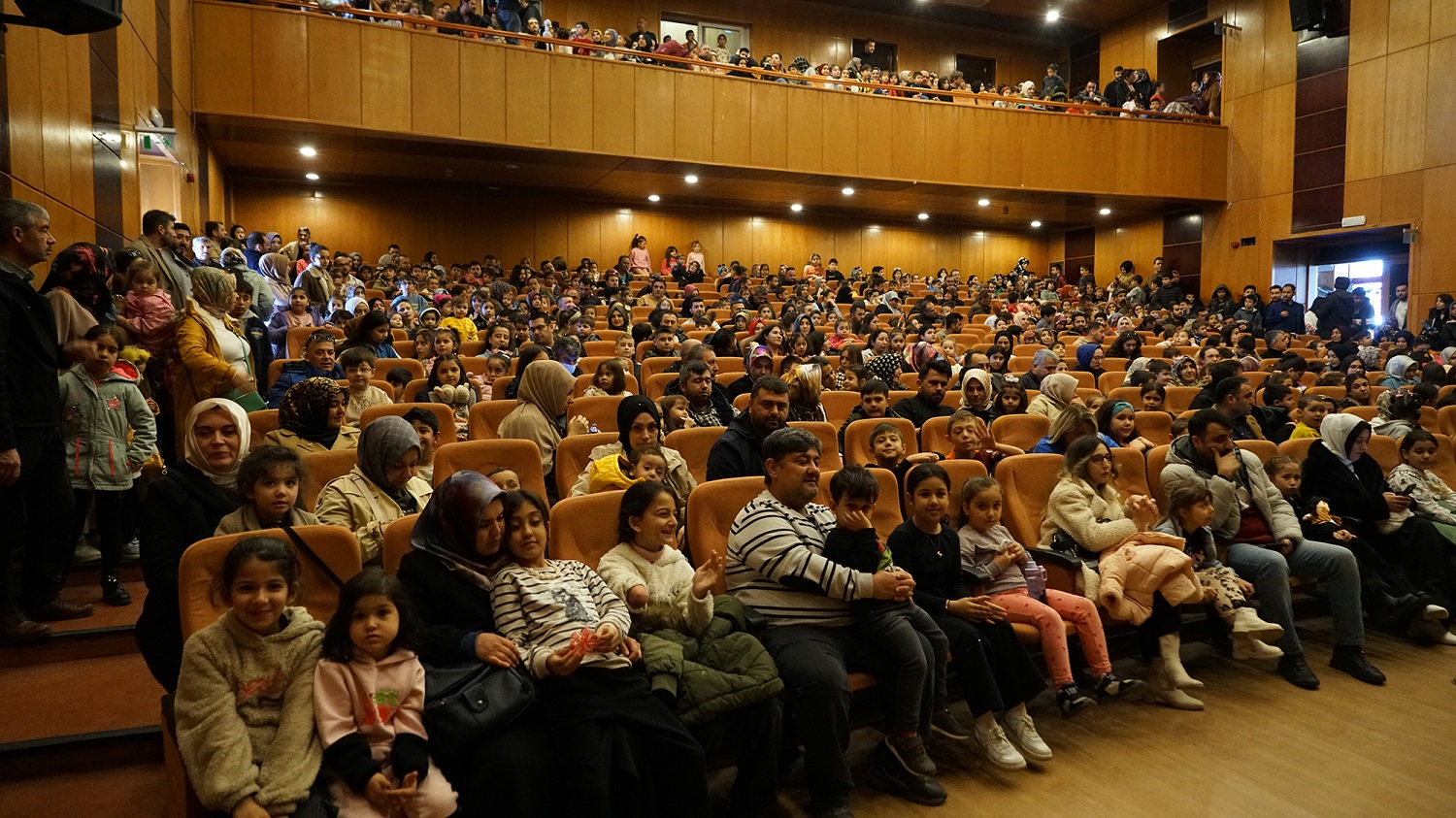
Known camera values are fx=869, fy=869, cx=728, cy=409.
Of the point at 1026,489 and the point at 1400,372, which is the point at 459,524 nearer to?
the point at 1026,489

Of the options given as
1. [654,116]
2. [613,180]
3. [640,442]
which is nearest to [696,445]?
[640,442]

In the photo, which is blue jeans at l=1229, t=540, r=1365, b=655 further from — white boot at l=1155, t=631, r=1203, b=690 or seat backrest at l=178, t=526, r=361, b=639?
seat backrest at l=178, t=526, r=361, b=639

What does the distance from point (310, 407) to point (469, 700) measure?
4.46 ft

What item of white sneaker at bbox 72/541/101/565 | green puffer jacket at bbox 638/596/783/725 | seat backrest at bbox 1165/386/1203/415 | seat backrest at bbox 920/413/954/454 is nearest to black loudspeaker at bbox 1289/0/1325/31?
seat backrest at bbox 1165/386/1203/415

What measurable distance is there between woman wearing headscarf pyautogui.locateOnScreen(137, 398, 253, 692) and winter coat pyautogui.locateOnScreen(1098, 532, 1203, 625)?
2577mm

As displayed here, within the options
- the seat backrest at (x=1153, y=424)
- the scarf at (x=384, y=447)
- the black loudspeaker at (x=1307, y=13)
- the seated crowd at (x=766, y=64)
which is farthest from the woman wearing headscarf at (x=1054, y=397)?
the black loudspeaker at (x=1307, y=13)

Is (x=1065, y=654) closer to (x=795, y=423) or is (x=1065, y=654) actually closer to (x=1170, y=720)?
(x=1170, y=720)

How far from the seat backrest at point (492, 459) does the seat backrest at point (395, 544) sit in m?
0.69

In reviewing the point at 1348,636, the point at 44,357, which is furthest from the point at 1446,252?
the point at 44,357

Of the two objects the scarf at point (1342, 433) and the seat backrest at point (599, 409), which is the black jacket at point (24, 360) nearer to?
the seat backrest at point (599, 409)

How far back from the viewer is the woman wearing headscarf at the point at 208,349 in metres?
3.42

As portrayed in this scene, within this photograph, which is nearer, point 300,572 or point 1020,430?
point 300,572

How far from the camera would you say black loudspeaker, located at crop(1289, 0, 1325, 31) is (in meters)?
10.8

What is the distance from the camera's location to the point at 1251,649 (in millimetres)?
2959
